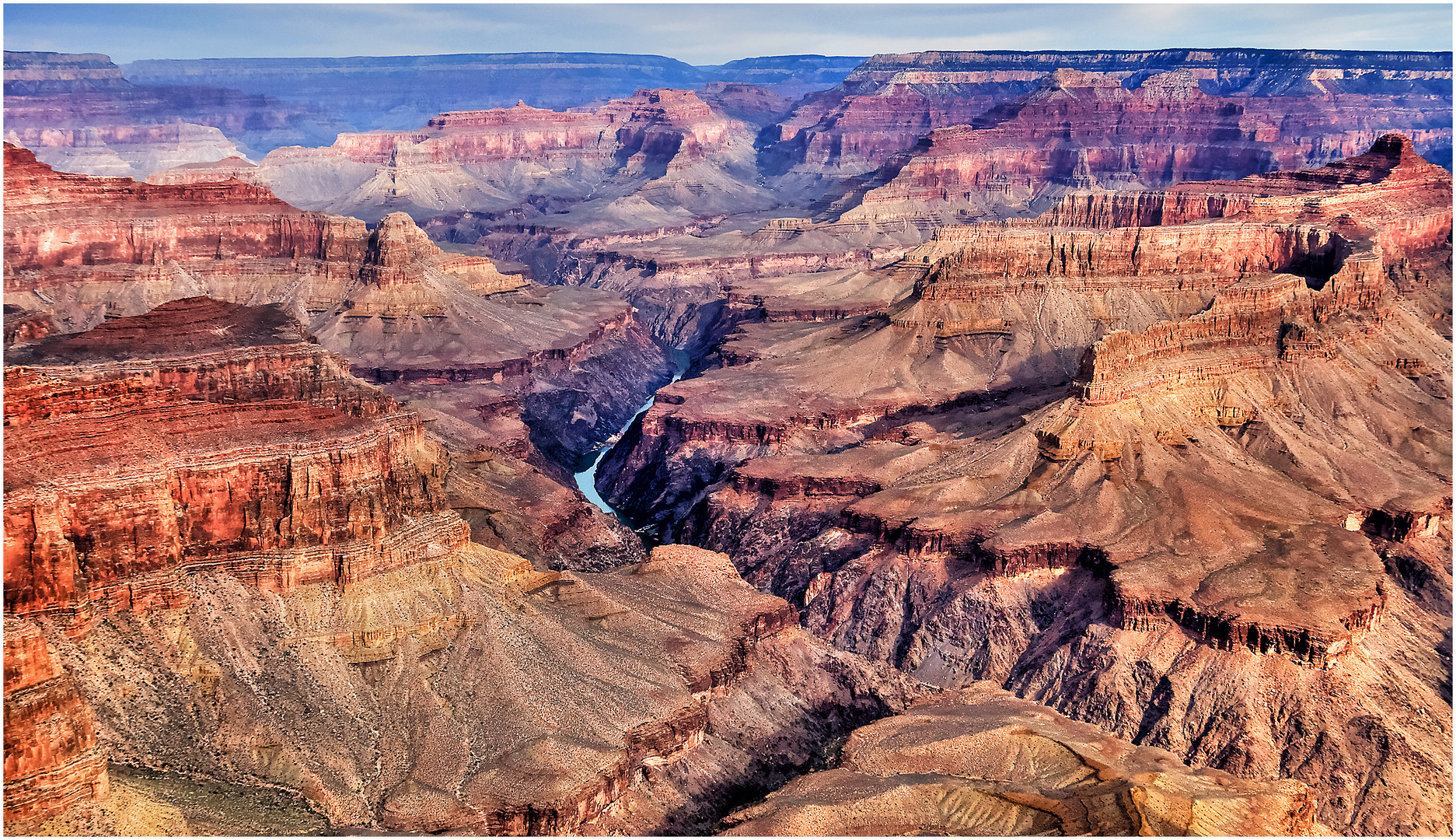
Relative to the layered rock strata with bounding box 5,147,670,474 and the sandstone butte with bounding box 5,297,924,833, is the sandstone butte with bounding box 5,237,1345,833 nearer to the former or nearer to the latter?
the sandstone butte with bounding box 5,297,924,833

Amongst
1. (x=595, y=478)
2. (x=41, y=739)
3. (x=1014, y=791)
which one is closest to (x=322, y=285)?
(x=595, y=478)

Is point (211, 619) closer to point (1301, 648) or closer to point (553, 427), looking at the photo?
point (1301, 648)

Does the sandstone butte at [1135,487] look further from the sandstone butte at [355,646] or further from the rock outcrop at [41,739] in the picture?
the rock outcrop at [41,739]

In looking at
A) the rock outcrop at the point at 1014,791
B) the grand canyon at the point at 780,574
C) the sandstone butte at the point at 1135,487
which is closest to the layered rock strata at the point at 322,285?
the grand canyon at the point at 780,574

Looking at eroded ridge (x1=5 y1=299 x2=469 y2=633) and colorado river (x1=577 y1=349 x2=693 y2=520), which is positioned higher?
eroded ridge (x1=5 y1=299 x2=469 y2=633)

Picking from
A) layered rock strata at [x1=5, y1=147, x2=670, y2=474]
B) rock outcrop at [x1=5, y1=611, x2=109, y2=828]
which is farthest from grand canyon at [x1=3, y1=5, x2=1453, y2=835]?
layered rock strata at [x1=5, y1=147, x2=670, y2=474]

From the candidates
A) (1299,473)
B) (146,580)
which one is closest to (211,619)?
(146,580)
